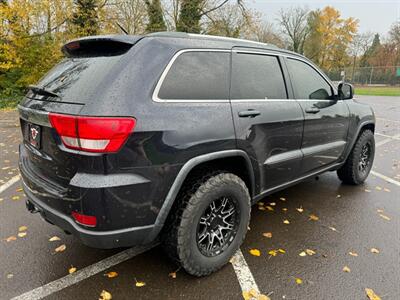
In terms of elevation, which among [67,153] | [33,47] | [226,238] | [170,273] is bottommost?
[170,273]

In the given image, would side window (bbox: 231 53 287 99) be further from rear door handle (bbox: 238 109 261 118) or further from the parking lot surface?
the parking lot surface

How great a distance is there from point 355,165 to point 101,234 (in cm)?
378

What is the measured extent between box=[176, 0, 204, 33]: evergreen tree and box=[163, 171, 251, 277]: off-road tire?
19.8 m

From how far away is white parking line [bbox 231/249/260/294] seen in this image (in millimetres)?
2303

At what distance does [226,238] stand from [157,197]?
2.92 ft

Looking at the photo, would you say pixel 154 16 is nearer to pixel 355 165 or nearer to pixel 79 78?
pixel 355 165

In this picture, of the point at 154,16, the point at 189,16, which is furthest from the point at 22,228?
the point at 189,16

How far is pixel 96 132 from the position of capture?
5.86 ft

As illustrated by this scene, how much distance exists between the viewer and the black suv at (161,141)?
6.07 ft

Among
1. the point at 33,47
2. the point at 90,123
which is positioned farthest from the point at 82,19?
the point at 90,123

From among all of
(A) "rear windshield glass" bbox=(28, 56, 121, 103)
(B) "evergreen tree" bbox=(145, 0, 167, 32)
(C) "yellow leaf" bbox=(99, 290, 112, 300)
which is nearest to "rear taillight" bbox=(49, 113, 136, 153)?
(A) "rear windshield glass" bbox=(28, 56, 121, 103)

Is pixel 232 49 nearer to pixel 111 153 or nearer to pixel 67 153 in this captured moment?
pixel 111 153

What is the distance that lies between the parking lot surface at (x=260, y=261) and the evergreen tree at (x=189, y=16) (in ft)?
62.4

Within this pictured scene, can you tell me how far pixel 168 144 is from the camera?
2.00m
